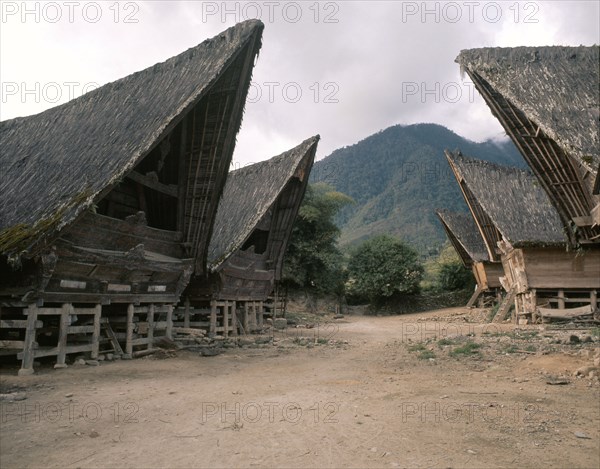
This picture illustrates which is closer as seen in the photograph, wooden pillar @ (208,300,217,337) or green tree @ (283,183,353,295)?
wooden pillar @ (208,300,217,337)

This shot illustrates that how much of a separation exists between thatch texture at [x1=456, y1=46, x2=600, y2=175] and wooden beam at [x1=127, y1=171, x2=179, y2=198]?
7614mm

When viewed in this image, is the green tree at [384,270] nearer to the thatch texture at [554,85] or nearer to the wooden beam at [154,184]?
the wooden beam at [154,184]

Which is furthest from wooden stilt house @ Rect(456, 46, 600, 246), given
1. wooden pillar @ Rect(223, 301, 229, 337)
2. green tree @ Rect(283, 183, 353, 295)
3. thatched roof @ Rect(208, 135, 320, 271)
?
green tree @ Rect(283, 183, 353, 295)

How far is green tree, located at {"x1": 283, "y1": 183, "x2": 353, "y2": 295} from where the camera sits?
2892 cm

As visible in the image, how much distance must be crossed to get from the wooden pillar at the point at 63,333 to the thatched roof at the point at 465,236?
22.7 m

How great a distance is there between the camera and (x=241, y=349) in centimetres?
1195

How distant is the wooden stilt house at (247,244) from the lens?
1490 centimetres

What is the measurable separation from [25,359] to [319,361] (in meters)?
5.72

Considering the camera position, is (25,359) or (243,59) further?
(243,59)

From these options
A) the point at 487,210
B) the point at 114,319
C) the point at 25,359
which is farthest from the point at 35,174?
the point at 487,210

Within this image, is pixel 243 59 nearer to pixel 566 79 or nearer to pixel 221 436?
pixel 566 79

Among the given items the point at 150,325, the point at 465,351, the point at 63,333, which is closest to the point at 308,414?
the point at 63,333

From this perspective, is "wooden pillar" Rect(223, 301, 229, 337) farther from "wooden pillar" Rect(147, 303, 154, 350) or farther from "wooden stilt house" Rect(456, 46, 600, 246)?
"wooden stilt house" Rect(456, 46, 600, 246)

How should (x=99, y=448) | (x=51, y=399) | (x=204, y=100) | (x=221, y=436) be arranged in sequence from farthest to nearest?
(x=204, y=100)
(x=51, y=399)
(x=221, y=436)
(x=99, y=448)
